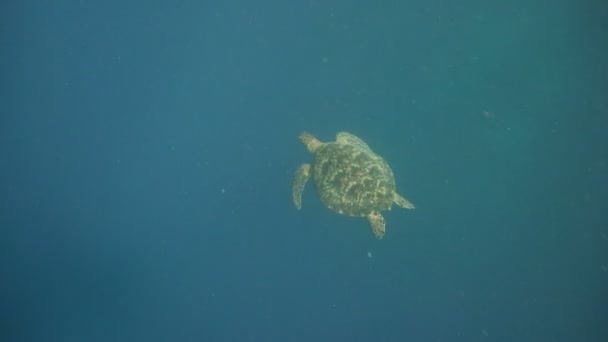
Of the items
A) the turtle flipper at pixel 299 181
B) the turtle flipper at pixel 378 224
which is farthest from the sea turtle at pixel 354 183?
the turtle flipper at pixel 299 181

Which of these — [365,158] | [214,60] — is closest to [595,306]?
[365,158]

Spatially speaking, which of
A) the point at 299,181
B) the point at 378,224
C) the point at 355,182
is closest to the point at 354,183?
the point at 355,182

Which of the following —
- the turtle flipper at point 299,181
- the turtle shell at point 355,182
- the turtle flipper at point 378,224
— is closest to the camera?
the turtle shell at point 355,182

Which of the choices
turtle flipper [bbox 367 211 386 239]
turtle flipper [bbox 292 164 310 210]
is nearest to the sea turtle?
turtle flipper [bbox 367 211 386 239]

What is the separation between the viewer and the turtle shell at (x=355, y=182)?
5.05m

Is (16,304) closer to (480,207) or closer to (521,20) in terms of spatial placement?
(480,207)

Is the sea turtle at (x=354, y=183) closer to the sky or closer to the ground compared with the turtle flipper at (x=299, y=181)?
closer to the sky

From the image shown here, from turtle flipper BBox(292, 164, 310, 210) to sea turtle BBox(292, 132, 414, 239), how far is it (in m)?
0.51

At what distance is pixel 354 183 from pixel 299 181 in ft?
3.87

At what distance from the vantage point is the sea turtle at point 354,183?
199 inches

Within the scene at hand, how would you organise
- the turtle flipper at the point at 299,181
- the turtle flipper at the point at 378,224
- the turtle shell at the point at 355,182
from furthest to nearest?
the turtle flipper at the point at 299,181, the turtle flipper at the point at 378,224, the turtle shell at the point at 355,182

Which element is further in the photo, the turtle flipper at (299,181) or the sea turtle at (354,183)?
the turtle flipper at (299,181)

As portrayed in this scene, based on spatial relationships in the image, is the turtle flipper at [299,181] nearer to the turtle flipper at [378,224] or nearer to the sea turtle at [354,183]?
the sea turtle at [354,183]

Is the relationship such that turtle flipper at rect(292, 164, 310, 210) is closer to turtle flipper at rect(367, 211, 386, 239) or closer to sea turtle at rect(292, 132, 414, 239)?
sea turtle at rect(292, 132, 414, 239)
